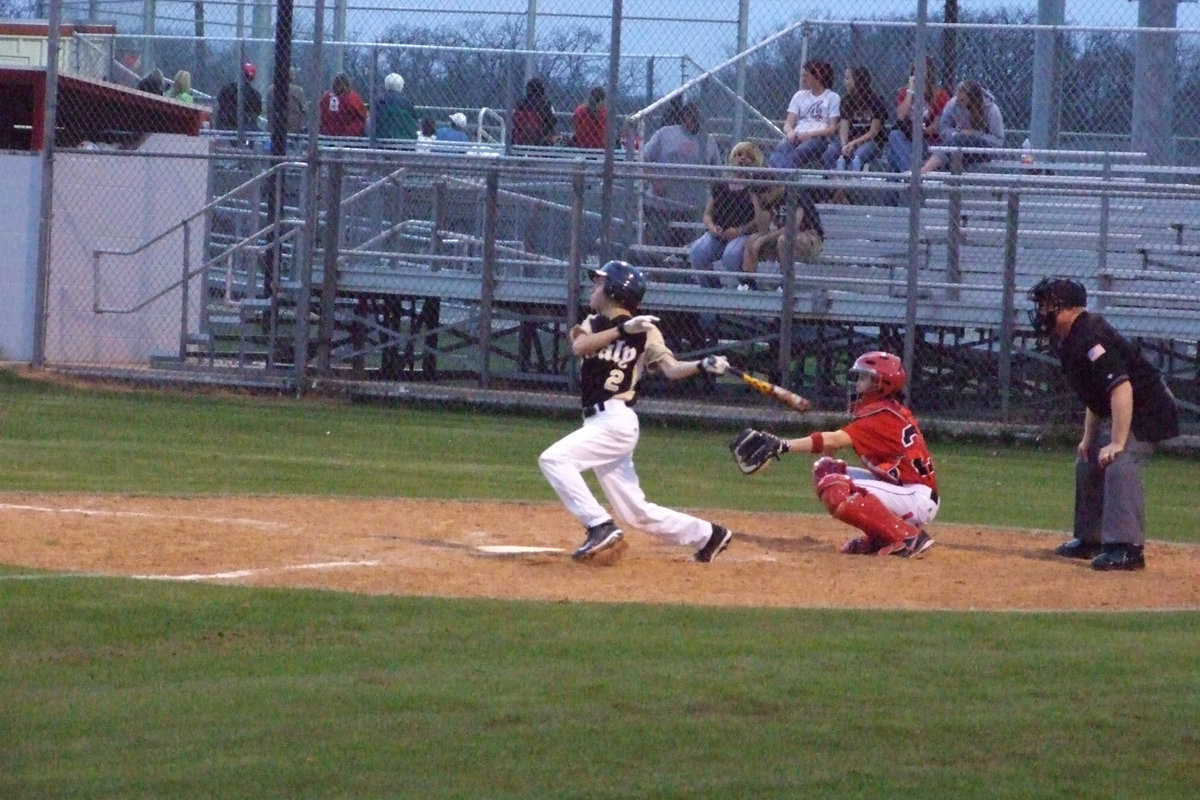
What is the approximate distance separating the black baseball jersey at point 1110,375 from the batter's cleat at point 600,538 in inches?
105

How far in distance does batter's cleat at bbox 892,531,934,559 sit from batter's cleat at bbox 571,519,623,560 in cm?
169

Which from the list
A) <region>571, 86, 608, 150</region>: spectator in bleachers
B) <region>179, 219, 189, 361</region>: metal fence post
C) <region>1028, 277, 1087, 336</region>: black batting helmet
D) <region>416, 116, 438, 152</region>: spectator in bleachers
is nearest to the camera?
<region>1028, 277, 1087, 336</region>: black batting helmet

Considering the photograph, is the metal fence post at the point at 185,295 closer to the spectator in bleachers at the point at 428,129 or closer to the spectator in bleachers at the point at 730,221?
the spectator in bleachers at the point at 428,129

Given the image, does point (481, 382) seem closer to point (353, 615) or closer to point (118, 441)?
point (118, 441)

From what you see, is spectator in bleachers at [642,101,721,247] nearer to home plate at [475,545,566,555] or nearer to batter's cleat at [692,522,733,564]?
home plate at [475,545,566,555]

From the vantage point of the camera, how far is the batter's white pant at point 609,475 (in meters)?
9.47

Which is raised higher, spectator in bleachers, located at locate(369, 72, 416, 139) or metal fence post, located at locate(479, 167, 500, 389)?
spectator in bleachers, located at locate(369, 72, 416, 139)

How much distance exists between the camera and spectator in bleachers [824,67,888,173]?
60.3 feet

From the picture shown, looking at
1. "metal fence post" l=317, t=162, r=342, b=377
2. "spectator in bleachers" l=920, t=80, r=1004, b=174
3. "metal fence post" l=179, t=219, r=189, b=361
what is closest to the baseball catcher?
"spectator in bleachers" l=920, t=80, r=1004, b=174

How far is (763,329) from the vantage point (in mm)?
19109

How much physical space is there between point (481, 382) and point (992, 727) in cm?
1241

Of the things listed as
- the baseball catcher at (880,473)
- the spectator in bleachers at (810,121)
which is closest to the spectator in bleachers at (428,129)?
the spectator in bleachers at (810,121)

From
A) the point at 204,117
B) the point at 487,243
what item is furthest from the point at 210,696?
the point at 204,117

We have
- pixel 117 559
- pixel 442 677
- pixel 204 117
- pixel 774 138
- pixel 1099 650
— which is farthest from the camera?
pixel 204 117
